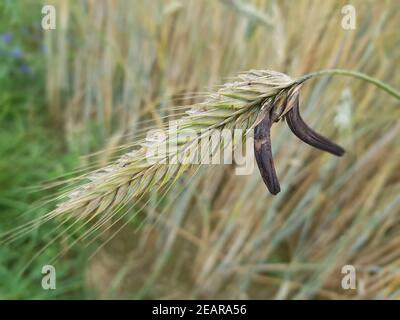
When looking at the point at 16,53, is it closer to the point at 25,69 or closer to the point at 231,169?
the point at 25,69

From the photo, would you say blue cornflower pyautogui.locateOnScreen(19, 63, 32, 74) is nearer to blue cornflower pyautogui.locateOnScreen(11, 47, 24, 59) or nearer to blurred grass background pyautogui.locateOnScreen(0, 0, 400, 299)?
blue cornflower pyautogui.locateOnScreen(11, 47, 24, 59)

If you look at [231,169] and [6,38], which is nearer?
[231,169]

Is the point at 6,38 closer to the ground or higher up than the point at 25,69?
higher up

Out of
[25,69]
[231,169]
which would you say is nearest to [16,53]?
[25,69]

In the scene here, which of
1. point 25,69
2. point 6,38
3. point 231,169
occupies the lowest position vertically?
point 231,169

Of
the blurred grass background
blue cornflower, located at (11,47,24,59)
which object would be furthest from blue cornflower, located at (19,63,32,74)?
the blurred grass background

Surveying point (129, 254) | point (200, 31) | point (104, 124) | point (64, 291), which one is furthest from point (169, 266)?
point (200, 31)

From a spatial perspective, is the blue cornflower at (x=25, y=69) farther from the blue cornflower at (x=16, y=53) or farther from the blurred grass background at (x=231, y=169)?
the blurred grass background at (x=231, y=169)

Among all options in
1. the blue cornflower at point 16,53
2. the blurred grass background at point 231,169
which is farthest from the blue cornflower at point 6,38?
the blurred grass background at point 231,169

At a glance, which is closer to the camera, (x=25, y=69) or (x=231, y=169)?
(x=231, y=169)
